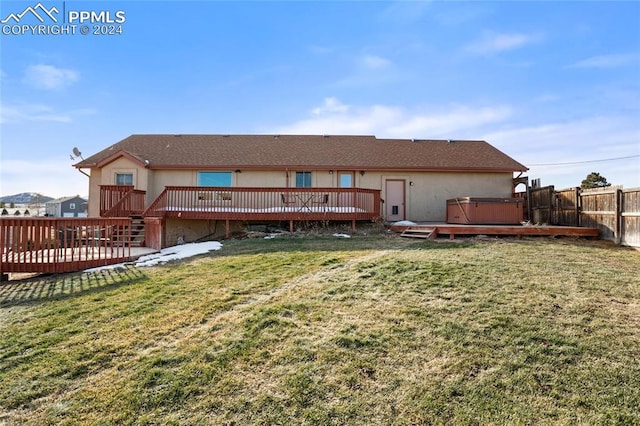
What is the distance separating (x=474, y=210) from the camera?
455 inches

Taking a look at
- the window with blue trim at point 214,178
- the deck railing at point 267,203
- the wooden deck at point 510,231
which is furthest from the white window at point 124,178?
the wooden deck at point 510,231

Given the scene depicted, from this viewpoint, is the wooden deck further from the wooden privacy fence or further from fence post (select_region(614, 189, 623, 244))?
fence post (select_region(614, 189, 623, 244))

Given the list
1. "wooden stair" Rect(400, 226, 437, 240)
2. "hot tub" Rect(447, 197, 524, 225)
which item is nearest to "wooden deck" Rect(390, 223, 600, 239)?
"wooden stair" Rect(400, 226, 437, 240)

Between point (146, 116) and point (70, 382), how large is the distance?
63.0ft

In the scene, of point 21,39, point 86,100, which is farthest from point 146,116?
point 21,39

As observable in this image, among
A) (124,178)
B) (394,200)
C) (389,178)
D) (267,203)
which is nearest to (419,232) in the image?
(394,200)

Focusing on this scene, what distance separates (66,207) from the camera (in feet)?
160

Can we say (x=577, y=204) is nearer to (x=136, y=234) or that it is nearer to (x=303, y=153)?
(x=303, y=153)

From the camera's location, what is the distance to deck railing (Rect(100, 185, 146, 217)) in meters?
12.1

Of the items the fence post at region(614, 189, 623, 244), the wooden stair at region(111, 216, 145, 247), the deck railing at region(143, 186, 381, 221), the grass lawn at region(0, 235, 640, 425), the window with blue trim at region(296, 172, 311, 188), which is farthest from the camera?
the window with blue trim at region(296, 172, 311, 188)

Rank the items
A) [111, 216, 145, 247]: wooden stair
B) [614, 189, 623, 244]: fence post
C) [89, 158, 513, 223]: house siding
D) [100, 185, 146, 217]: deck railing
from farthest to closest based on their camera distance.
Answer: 1. [89, 158, 513, 223]: house siding
2. [100, 185, 146, 217]: deck railing
3. [111, 216, 145, 247]: wooden stair
4. [614, 189, 623, 244]: fence post

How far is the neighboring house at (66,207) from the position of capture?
4769 cm

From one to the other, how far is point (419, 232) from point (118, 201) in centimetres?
1129

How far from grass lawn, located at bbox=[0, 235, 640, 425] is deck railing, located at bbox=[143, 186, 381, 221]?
223 inches
